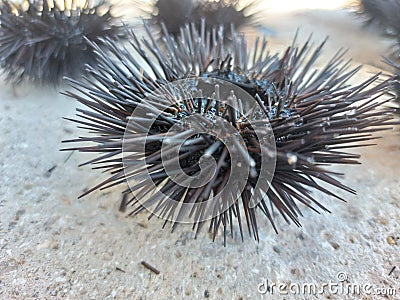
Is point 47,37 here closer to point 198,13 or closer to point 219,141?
point 198,13

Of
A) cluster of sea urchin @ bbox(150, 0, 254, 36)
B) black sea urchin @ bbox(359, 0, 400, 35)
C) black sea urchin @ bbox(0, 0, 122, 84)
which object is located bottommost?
black sea urchin @ bbox(359, 0, 400, 35)

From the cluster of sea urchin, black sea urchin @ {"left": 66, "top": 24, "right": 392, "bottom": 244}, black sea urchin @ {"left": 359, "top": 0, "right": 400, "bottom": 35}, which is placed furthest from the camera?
the cluster of sea urchin

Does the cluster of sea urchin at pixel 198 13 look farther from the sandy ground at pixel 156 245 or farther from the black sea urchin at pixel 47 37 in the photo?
the sandy ground at pixel 156 245

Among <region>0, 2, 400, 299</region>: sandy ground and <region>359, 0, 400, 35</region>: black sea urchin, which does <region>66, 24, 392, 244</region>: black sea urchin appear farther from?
<region>359, 0, 400, 35</region>: black sea urchin

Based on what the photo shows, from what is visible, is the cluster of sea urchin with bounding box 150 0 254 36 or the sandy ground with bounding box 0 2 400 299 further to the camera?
the cluster of sea urchin with bounding box 150 0 254 36

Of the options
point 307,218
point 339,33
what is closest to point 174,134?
point 307,218

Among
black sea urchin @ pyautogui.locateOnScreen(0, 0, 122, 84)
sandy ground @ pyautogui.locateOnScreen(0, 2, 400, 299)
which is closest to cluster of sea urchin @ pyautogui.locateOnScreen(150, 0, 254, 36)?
black sea urchin @ pyautogui.locateOnScreen(0, 0, 122, 84)
